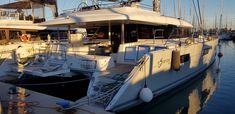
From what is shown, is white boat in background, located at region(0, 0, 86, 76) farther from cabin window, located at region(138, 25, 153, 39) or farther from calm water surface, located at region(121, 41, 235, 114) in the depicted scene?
calm water surface, located at region(121, 41, 235, 114)

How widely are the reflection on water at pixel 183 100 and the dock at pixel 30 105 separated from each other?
2223mm

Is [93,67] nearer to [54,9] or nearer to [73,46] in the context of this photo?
[73,46]

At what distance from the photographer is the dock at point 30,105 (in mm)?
6426

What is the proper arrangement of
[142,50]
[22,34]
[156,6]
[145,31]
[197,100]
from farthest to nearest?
[22,34]
[156,6]
[145,31]
[197,100]
[142,50]

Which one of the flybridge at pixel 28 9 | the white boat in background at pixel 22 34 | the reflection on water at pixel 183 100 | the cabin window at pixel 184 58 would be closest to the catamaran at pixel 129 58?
the cabin window at pixel 184 58

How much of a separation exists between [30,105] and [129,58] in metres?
4.75

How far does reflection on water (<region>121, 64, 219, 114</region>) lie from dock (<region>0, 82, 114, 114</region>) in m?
2.22

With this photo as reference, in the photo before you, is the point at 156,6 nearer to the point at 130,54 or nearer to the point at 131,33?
the point at 131,33

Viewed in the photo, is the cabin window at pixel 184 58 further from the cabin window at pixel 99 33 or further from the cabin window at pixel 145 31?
the cabin window at pixel 99 33

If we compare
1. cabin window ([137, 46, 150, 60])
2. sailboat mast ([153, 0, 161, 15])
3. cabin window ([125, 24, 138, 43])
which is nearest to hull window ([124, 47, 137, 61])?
cabin window ([137, 46, 150, 60])

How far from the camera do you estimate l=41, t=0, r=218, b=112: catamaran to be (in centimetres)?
806

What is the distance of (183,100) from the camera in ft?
36.3

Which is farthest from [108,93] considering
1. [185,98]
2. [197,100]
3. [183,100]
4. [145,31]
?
[145,31]

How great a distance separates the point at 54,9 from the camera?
22.5 meters
